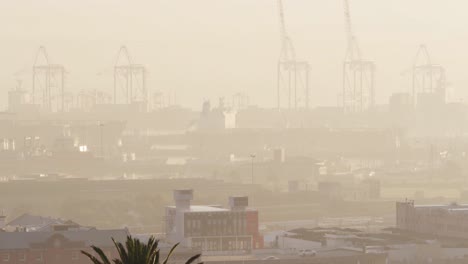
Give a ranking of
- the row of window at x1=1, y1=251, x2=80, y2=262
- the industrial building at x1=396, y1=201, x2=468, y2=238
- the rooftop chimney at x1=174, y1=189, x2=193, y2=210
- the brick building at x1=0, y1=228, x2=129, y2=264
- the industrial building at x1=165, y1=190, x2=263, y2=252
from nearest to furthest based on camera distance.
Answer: the row of window at x1=1, y1=251, x2=80, y2=262 < the brick building at x1=0, y1=228, x2=129, y2=264 < the industrial building at x1=165, y1=190, x2=263, y2=252 < the industrial building at x1=396, y1=201, x2=468, y2=238 < the rooftop chimney at x1=174, y1=189, x2=193, y2=210

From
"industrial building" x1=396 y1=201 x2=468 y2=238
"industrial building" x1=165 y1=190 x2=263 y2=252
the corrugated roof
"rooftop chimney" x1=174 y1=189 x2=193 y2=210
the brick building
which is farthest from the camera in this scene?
"rooftop chimney" x1=174 y1=189 x2=193 y2=210

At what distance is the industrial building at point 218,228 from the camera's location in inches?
2462

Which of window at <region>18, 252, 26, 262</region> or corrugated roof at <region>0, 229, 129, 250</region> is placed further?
corrugated roof at <region>0, 229, 129, 250</region>

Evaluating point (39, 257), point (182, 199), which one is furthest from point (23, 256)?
point (182, 199)

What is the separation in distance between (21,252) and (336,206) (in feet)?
149

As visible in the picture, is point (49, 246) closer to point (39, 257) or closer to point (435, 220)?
point (39, 257)

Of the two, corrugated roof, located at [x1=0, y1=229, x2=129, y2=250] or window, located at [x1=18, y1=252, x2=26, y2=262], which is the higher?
corrugated roof, located at [x1=0, y1=229, x2=129, y2=250]

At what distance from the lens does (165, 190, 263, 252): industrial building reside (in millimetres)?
62531

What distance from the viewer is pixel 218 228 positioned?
6331 centimetres

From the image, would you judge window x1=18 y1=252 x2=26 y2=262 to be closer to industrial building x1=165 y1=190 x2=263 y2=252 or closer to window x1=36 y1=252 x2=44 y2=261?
window x1=36 y1=252 x2=44 y2=261

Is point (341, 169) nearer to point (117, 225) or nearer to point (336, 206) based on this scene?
point (336, 206)

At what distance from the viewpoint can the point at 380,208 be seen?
313 ft

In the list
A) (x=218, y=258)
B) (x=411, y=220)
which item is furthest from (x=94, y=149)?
(x=218, y=258)

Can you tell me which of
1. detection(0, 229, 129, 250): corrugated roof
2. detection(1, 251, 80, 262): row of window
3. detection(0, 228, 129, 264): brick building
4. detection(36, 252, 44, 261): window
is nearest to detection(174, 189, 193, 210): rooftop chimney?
detection(0, 229, 129, 250): corrugated roof
